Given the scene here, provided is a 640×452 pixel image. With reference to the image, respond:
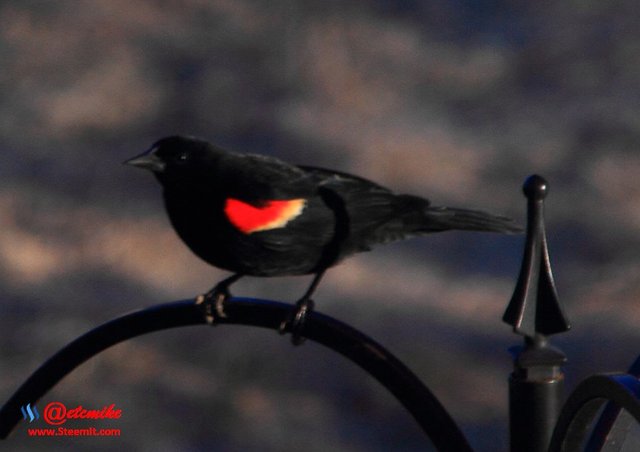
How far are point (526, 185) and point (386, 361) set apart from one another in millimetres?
503

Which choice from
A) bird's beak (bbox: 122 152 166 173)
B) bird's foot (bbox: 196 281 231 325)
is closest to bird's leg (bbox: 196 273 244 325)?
bird's foot (bbox: 196 281 231 325)

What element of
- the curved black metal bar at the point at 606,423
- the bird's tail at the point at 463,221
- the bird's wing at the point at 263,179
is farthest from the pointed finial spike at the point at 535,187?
the bird's wing at the point at 263,179

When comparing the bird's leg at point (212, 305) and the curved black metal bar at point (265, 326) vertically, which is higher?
the bird's leg at point (212, 305)

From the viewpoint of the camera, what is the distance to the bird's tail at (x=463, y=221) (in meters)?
2.57

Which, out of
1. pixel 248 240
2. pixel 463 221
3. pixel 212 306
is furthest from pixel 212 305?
pixel 463 221

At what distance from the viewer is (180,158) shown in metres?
2.85

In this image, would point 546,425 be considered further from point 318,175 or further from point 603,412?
point 318,175

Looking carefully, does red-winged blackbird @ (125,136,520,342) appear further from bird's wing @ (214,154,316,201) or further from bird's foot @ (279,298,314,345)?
bird's foot @ (279,298,314,345)

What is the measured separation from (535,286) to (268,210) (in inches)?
47.1

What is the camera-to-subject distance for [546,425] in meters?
1.88

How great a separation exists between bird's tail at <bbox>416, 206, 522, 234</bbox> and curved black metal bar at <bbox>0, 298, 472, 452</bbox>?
1.85 ft

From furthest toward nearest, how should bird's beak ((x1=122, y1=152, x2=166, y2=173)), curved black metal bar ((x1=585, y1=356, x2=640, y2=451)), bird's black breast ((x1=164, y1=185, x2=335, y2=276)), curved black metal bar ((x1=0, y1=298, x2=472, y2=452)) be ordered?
bird's black breast ((x1=164, y1=185, x2=335, y2=276)), bird's beak ((x1=122, y1=152, x2=166, y2=173)), curved black metal bar ((x1=0, y1=298, x2=472, y2=452)), curved black metal bar ((x1=585, y1=356, x2=640, y2=451))

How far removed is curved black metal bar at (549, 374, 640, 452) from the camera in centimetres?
151

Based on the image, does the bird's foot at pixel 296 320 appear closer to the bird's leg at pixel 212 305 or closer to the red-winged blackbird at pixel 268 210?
the bird's leg at pixel 212 305
